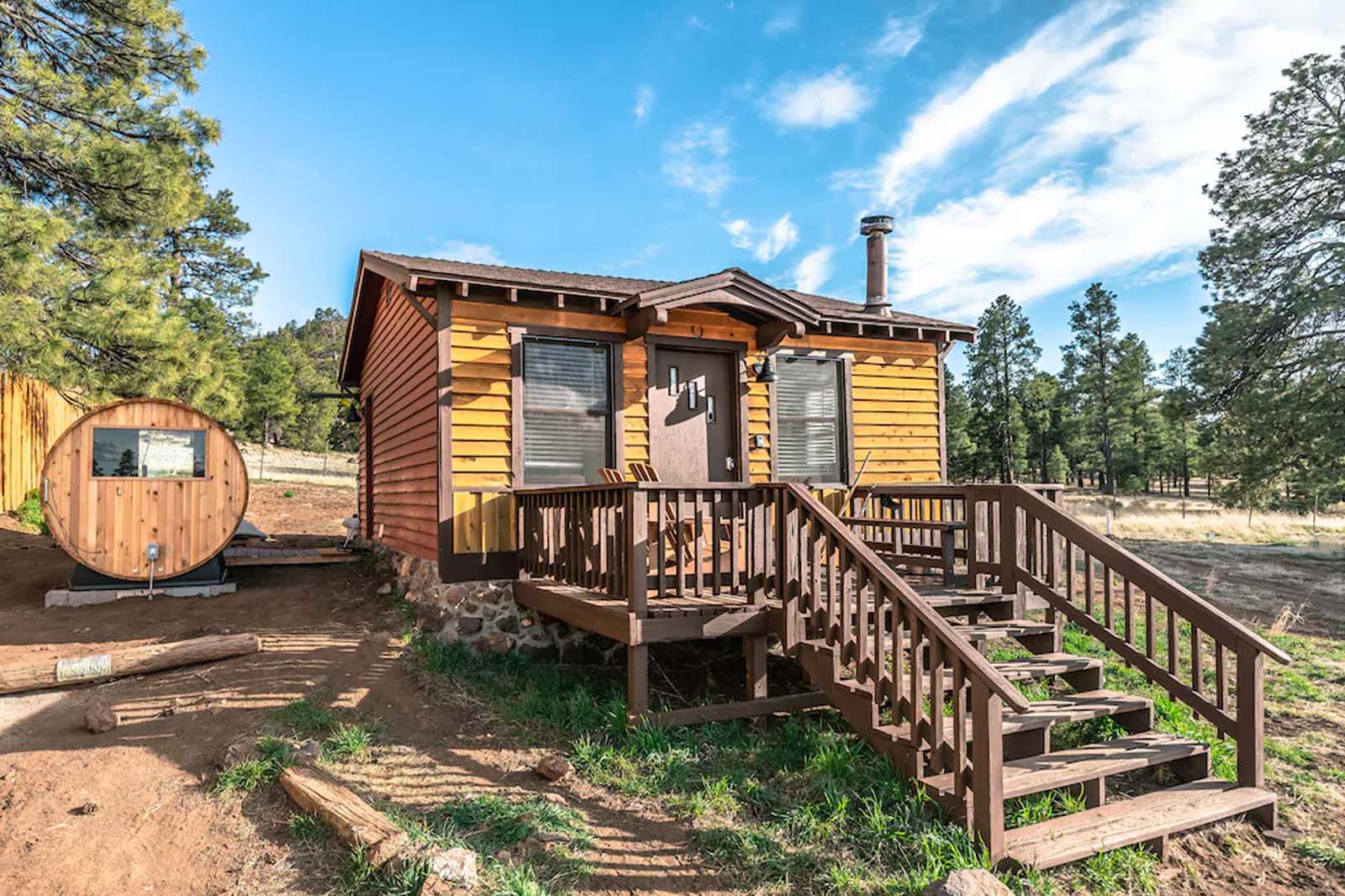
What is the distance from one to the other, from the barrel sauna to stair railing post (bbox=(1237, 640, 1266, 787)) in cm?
825

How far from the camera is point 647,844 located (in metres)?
3.40

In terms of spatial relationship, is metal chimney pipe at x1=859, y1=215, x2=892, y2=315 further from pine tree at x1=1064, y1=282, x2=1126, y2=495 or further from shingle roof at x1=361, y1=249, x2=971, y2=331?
pine tree at x1=1064, y1=282, x2=1126, y2=495

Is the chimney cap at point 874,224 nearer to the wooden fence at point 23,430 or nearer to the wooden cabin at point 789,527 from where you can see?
the wooden cabin at point 789,527

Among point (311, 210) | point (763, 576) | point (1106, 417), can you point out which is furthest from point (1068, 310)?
point (763, 576)

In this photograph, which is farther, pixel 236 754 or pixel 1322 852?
pixel 236 754

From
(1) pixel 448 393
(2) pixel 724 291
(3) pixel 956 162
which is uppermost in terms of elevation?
(3) pixel 956 162

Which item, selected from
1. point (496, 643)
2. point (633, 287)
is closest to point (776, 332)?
point (633, 287)

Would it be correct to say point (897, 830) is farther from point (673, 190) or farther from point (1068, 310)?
point (1068, 310)

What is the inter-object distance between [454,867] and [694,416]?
16.6 ft

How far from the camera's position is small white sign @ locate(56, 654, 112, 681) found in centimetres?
494

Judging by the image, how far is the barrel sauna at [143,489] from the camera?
6762mm

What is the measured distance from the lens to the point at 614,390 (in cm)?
685

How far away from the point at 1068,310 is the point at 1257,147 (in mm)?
24648

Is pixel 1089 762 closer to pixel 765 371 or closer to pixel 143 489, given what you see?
pixel 765 371
